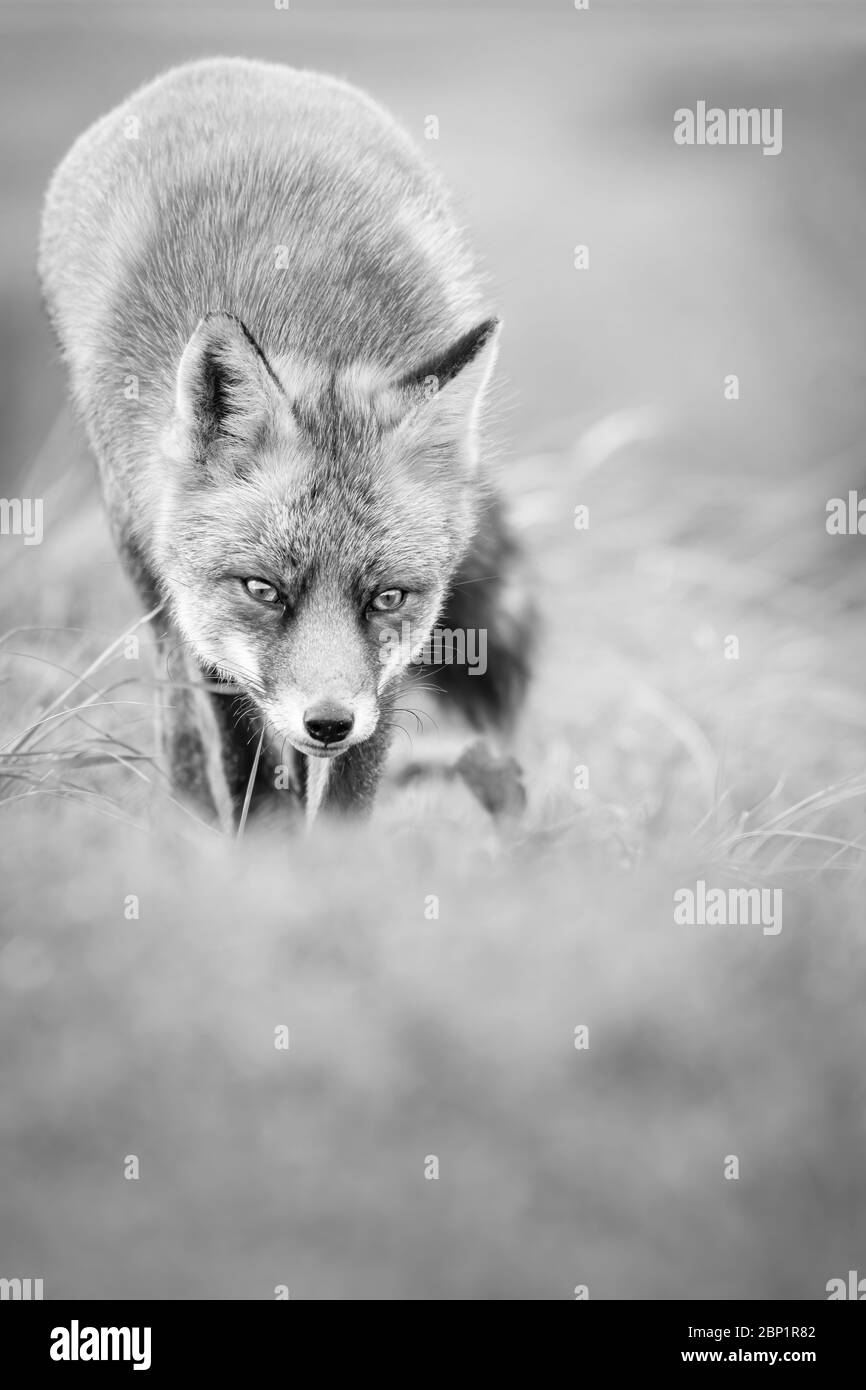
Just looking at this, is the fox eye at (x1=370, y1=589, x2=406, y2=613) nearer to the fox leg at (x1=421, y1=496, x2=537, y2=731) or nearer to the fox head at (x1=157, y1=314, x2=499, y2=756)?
the fox head at (x1=157, y1=314, x2=499, y2=756)

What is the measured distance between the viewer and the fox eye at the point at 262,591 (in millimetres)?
3391

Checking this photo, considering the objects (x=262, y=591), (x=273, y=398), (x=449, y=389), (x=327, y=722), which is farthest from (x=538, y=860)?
(x=273, y=398)

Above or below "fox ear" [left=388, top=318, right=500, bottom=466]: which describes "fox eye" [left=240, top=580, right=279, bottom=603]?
below

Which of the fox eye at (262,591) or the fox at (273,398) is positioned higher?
the fox at (273,398)

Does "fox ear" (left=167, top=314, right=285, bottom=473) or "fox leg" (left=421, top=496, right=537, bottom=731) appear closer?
"fox ear" (left=167, top=314, right=285, bottom=473)

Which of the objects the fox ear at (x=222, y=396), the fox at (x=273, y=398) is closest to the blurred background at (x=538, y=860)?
the fox at (x=273, y=398)

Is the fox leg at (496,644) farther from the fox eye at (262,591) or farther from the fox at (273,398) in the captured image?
the fox eye at (262,591)

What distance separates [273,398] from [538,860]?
60.7 inches

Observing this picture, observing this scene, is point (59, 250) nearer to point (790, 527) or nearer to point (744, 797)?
point (744, 797)

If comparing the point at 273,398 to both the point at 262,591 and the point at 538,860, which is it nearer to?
the point at 262,591

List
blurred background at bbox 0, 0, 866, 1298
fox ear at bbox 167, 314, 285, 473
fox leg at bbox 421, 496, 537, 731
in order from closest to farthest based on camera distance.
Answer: blurred background at bbox 0, 0, 866, 1298
fox ear at bbox 167, 314, 285, 473
fox leg at bbox 421, 496, 537, 731

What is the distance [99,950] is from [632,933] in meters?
1.39

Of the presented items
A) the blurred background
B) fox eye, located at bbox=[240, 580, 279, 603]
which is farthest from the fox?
the blurred background

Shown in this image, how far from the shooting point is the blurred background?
316cm
